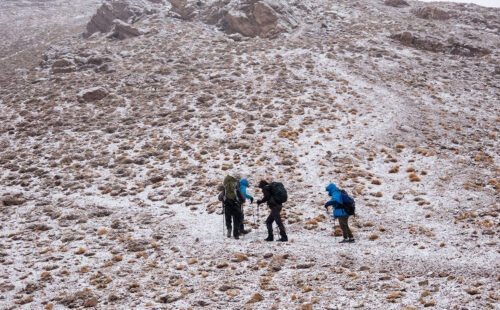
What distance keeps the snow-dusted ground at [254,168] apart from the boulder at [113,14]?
8346 millimetres

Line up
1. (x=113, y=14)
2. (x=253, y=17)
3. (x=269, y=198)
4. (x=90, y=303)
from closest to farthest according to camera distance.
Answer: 1. (x=90, y=303)
2. (x=269, y=198)
3. (x=253, y=17)
4. (x=113, y=14)

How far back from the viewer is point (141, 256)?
10.2 metres

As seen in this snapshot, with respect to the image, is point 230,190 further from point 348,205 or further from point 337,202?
point 348,205

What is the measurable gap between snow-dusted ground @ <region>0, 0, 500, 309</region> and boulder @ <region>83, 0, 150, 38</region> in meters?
8.35

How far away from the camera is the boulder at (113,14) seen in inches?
1758

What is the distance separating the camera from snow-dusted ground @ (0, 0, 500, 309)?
8.07 metres

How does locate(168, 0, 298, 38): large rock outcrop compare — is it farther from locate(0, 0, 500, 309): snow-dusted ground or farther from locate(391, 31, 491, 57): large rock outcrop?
locate(391, 31, 491, 57): large rock outcrop

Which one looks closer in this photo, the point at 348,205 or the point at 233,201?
the point at 348,205

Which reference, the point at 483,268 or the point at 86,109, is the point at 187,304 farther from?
the point at 86,109

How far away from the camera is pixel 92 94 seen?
26984mm

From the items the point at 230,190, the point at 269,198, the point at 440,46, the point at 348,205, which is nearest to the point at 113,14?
the point at 440,46

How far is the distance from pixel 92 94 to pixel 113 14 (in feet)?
82.3

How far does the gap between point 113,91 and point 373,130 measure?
73.4ft

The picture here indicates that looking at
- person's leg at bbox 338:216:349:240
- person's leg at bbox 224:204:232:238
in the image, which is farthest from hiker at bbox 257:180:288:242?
person's leg at bbox 338:216:349:240
